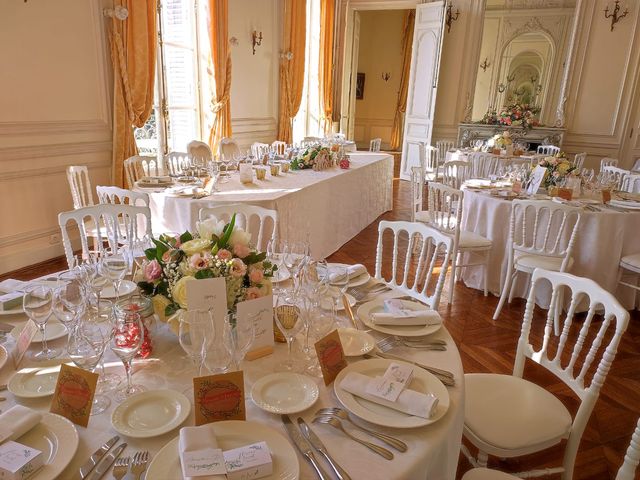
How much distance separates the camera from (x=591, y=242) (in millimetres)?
3234

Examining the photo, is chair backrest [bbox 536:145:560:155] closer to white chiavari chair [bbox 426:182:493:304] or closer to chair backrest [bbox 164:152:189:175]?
white chiavari chair [bbox 426:182:493:304]

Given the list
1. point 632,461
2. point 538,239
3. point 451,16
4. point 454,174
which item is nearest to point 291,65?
point 451,16

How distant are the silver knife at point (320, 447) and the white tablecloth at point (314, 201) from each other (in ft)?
7.51

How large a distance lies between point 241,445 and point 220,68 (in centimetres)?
567

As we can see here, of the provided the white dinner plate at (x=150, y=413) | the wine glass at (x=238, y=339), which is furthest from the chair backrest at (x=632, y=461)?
the white dinner plate at (x=150, y=413)

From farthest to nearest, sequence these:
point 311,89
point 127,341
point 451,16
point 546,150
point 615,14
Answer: point 311,89 < point 451,16 < point 546,150 < point 615,14 < point 127,341

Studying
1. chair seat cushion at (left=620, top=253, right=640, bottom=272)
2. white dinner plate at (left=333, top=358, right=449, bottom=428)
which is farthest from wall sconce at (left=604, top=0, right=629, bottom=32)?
white dinner plate at (left=333, top=358, right=449, bottom=428)

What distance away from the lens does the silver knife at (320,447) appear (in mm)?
890

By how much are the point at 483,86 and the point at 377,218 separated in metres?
4.29

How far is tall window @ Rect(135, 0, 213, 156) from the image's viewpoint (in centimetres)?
521

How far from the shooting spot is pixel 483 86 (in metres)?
8.57

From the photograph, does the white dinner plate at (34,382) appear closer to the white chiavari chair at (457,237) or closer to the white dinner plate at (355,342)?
the white dinner plate at (355,342)

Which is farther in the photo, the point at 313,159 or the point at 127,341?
the point at 313,159

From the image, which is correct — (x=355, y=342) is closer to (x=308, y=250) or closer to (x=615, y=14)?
(x=308, y=250)
